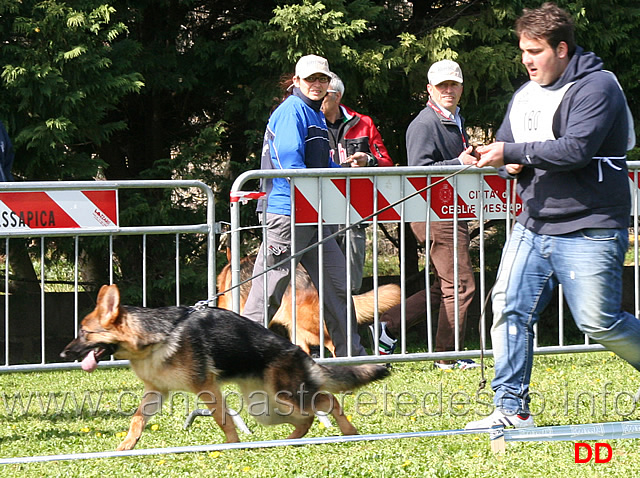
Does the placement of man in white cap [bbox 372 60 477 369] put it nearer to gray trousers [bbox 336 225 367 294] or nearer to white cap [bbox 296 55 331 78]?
gray trousers [bbox 336 225 367 294]

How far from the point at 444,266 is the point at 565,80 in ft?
9.43

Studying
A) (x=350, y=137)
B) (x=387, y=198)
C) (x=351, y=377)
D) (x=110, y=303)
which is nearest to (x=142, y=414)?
(x=110, y=303)

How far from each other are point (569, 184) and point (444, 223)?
2608 mm

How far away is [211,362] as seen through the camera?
14.1 feet

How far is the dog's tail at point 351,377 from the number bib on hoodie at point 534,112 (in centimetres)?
129

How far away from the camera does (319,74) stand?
6.18 m

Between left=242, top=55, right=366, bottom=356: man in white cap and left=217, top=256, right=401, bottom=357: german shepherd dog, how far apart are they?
1.04ft

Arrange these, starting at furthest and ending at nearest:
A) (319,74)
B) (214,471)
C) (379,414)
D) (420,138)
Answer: (420,138), (319,74), (379,414), (214,471)

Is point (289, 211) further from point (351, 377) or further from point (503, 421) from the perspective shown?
point (503, 421)

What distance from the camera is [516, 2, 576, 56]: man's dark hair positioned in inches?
154

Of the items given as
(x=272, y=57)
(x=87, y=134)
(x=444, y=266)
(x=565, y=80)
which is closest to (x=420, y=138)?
(x=444, y=266)

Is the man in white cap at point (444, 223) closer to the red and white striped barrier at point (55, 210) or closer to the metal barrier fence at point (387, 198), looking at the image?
the metal barrier fence at point (387, 198)

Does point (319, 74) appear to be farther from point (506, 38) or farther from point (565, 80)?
point (506, 38)

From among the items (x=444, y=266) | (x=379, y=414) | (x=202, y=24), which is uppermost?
(x=202, y=24)
